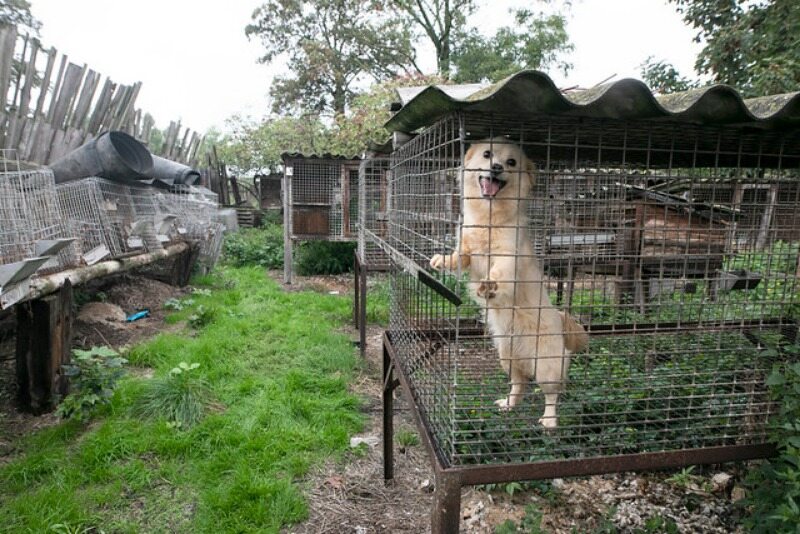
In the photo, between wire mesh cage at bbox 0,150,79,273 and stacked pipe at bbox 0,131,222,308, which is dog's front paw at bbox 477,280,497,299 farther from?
wire mesh cage at bbox 0,150,79,273

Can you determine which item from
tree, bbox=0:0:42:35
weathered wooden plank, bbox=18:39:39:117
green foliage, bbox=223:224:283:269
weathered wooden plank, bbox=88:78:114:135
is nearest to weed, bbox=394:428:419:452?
weathered wooden plank, bbox=18:39:39:117

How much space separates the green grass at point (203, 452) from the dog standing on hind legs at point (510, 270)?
4.87ft

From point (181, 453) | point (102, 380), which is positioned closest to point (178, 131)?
point (102, 380)

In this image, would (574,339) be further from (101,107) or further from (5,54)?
(101,107)

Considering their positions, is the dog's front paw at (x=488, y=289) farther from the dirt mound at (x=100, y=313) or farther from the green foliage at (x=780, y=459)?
the dirt mound at (x=100, y=313)

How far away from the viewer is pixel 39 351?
3.46 meters

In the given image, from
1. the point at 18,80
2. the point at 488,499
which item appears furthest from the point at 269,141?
the point at 488,499

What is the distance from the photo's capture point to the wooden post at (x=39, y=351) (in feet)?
11.3

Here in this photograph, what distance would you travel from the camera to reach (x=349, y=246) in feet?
33.0

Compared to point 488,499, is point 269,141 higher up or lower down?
higher up

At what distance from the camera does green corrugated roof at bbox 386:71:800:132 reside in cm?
128

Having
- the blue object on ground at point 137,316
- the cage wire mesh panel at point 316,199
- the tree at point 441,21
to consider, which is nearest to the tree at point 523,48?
the tree at point 441,21

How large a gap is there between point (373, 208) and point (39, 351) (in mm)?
3873

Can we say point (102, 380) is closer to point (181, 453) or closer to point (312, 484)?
point (181, 453)
